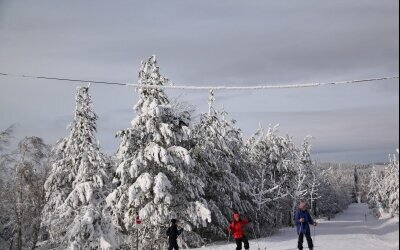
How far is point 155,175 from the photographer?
2444 cm

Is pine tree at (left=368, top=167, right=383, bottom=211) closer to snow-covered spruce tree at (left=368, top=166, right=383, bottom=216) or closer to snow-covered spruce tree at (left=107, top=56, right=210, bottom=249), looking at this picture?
snow-covered spruce tree at (left=368, top=166, right=383, bottom=216)

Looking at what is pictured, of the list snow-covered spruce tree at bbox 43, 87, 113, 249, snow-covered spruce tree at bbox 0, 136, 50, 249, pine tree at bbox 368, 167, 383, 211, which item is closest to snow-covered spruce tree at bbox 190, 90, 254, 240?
snow-covered spruce tree at bbox 43, 87, 113, 249

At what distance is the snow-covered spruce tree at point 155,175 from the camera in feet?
75.4

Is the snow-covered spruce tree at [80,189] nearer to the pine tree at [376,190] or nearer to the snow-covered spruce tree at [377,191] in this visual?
the snow-covered spruce tree at [377,191]

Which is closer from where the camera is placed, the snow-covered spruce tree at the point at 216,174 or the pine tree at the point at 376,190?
the snow-covered spruce tree at the point at 216,174

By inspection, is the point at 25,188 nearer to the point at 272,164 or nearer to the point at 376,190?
the point at 272,164

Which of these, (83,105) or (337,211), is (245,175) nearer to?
(83,105)

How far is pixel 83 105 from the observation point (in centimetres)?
2861

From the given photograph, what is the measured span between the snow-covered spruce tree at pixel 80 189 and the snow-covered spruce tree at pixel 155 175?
1281 millimetres

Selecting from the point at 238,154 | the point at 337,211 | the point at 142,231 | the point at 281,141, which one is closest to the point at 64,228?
the point at 142,231

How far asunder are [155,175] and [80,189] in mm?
4969

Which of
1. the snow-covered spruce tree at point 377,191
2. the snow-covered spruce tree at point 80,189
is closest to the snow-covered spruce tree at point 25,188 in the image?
the snow-covered spruce tree at point 80,189

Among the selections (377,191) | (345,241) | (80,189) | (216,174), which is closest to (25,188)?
(80,189)

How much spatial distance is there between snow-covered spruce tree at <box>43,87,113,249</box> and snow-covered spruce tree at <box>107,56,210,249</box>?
1.28 meters
